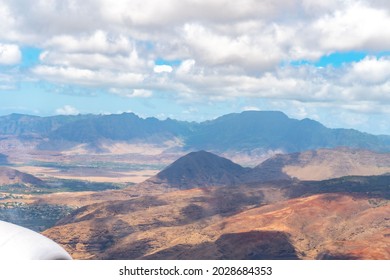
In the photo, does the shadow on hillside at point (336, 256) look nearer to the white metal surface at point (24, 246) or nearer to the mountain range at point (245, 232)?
the mountain range at point (245, 232)

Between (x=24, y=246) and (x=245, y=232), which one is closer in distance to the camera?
(x=24, y=246)

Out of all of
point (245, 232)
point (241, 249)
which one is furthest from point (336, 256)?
point (245, 232)

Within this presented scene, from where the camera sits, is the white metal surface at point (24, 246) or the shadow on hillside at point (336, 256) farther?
the shadow on hillside at point (336, 256)

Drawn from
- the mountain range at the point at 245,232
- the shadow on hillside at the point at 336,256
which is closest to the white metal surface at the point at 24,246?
the mountain range at the point at 245,232

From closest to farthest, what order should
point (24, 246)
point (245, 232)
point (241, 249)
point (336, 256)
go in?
point (24, 246)
point (336, 256)
point (241, 249)
point (245, 232)

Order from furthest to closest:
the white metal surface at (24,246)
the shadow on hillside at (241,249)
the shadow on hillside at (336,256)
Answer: the shadow on hillside at (241,249)
the shadow on hillside at (336,256)
the white metal surface at (24,246)


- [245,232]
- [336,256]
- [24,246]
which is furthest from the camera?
[245,232]

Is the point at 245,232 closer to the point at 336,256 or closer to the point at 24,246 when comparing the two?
the point at 336,256

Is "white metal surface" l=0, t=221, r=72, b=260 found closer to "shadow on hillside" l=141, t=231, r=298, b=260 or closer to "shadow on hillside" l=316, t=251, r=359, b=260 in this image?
"shadow on hillside" l=316, t=251, r=359, b=260
